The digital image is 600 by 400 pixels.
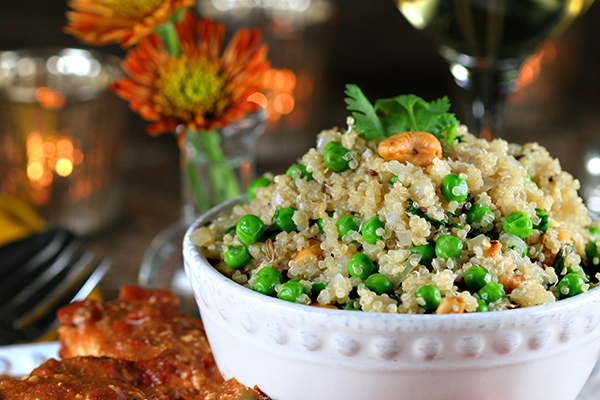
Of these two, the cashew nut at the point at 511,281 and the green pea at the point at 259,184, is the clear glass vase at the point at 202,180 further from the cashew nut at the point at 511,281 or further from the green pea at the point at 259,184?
the cashew nut at the point at 511,281

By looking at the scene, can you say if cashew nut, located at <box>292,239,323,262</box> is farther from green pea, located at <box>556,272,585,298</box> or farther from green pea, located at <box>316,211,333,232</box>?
green pea, located at <box>556,272,585,298</box>

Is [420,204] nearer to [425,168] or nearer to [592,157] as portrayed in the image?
[425,168]

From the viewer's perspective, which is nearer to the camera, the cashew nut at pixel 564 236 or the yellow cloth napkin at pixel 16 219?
the cashew nut at pixel 564 236

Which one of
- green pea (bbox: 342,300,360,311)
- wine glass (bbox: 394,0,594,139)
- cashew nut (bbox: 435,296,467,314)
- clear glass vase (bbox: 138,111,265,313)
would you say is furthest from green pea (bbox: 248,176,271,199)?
wine glass (bbox: 394,0,594,139)

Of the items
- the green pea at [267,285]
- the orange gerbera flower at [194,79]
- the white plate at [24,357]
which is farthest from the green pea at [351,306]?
the orange gerbera flower at [194,79]

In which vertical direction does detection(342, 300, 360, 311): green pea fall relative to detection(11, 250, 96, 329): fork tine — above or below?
above

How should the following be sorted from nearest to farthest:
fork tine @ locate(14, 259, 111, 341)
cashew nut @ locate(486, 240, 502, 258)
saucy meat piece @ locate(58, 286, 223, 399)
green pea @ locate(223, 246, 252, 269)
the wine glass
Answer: cashew nut @ locate(486, 240, 502, 258) < green pea @ locate(223, 246, 252, 269) < saucy meat piece @ locate(58, 286, 223, 399) < the wine glass < fork tine @ locate(14, 259, 111, 341)

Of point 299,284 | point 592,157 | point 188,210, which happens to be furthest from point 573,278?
point 592,157

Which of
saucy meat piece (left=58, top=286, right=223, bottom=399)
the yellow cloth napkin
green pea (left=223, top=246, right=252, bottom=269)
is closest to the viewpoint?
green pea (left=223, top=246, right=252, bottom=269)
